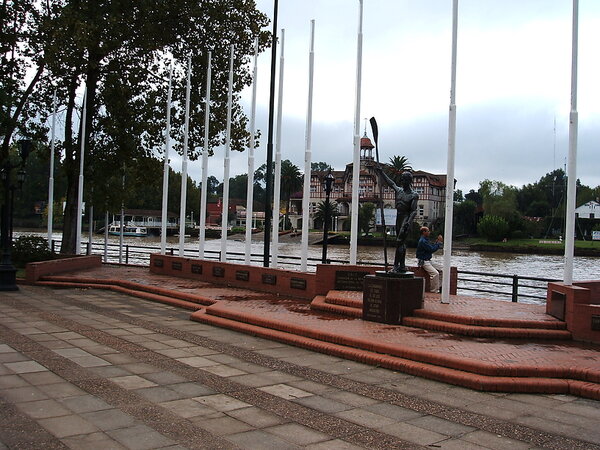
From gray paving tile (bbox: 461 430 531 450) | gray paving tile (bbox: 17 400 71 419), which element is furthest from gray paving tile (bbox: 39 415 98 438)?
gray paving tile (bbox: 461 430 531 450)

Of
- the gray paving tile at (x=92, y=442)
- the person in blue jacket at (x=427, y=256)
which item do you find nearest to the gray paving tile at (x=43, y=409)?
the gray paving tile at (x=92, y=442)

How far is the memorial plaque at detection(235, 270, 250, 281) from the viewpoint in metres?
17.2

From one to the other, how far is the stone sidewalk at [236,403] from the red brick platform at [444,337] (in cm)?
24

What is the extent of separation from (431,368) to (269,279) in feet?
28.4

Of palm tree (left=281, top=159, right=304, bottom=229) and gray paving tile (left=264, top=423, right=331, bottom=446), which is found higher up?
palm tree (left=281, top=159, right=304, bottom=229)

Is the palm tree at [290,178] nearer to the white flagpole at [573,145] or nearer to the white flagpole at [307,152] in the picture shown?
the white flagpole at [307,152]

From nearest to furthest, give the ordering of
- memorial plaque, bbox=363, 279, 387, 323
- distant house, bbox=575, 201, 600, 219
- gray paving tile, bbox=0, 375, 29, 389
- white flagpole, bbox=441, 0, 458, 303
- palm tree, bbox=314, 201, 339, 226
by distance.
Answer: gray paving tile, bbox=0, 375, 29, 389 → memorial plaque, bbox=363, 279, 387, 323 → white flagpole, bbox=441, 0, 458, 303 → palm tree, bbox=314, 201, 339, 226 → distant house, bbox=575, 201, 600, 219

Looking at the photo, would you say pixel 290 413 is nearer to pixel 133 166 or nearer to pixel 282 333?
pixel 282 333

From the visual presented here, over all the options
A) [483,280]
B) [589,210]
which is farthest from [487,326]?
[589,210]

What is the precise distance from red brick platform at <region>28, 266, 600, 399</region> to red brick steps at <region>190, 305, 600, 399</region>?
1cm

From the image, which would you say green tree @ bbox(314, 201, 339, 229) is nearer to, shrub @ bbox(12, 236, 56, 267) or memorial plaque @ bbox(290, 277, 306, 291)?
shrub @ bbox(12, 236, 56, 267)

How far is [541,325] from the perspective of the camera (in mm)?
10086

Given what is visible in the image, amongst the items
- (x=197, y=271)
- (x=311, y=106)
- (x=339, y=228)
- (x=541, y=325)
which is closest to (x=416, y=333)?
(x=541, y=325)

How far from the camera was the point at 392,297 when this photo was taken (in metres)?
11.1
